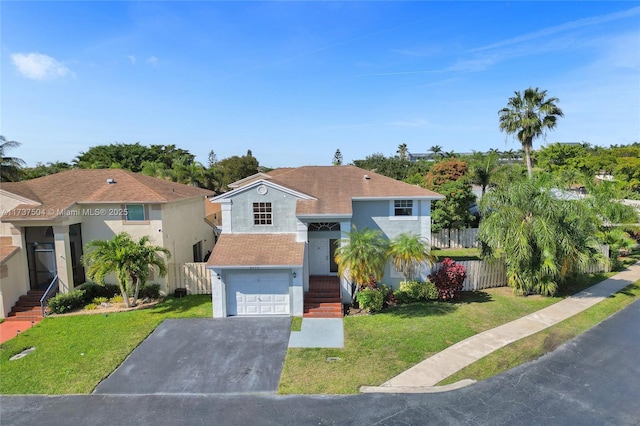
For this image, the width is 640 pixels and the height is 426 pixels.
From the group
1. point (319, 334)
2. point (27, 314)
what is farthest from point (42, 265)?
point (319, 334)

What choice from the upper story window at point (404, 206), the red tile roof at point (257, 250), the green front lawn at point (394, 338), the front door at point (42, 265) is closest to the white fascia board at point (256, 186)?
the red tile roof at point (257, 250)

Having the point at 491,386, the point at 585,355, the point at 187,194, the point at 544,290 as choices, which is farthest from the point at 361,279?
the point at 187,194

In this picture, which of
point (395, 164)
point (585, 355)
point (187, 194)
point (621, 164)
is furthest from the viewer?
point (395, 164)

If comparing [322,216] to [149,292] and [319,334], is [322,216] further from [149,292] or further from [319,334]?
[149,292]

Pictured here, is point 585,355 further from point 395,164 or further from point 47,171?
point 47,171

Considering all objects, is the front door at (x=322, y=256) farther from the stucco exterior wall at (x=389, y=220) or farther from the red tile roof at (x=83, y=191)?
the red tile roof at (x=83, y=191)
